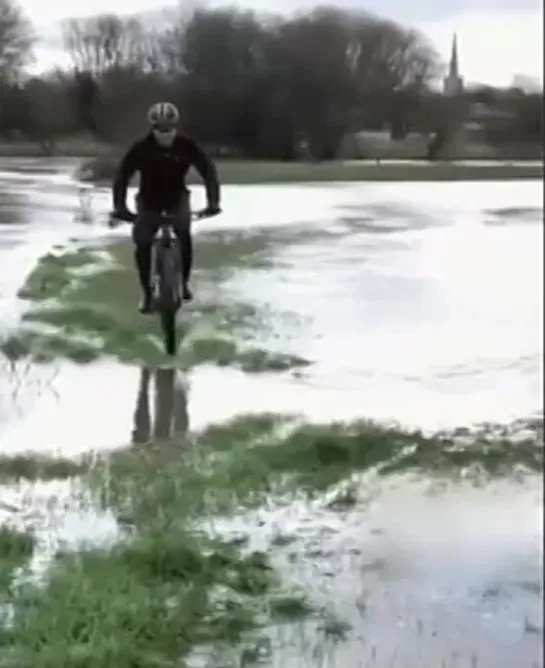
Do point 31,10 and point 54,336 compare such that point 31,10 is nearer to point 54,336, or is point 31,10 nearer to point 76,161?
point 76,161

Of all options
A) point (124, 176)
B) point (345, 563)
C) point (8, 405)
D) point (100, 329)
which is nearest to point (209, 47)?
point (124, 176)

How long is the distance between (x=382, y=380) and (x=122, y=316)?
0.29 metres

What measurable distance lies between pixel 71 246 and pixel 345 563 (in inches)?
17.1

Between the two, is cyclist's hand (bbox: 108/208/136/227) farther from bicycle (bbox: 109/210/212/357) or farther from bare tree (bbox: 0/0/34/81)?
bare tree (bbox: 0/0/34/81)

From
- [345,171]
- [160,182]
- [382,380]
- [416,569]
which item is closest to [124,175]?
[160,182]

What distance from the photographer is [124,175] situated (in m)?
1.14

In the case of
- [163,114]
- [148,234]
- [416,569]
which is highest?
[163,114]

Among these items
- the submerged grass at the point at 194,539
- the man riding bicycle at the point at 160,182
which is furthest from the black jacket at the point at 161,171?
the submerged grass at the point at 194,539

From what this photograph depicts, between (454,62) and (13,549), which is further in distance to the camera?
(454,62)

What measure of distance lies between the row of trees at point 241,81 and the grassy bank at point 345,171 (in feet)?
0.05

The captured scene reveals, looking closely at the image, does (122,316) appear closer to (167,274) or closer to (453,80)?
(167,274)

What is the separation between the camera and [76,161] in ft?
3.75

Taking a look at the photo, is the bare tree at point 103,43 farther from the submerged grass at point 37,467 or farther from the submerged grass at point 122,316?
the submerged grass at point 37,467

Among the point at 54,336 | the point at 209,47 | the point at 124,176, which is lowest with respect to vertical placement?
the point at 54,336
